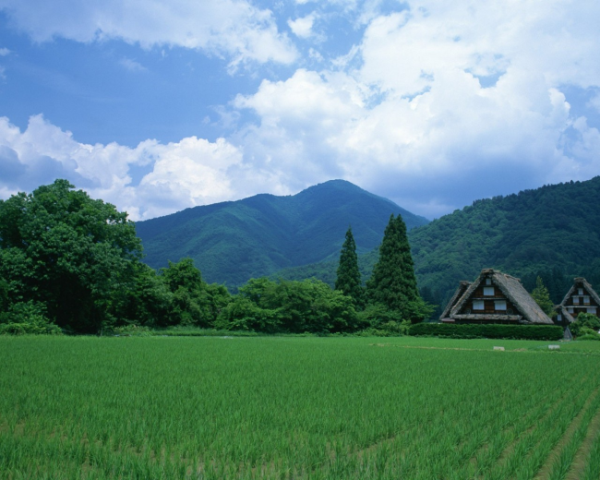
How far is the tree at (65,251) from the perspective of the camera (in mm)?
23656

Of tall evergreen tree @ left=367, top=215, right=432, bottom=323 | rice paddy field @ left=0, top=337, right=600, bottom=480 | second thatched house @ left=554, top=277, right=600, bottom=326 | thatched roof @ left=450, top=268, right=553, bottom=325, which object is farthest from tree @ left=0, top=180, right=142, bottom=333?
second thatched house @ left=554, top=277, right=600, bottom=326

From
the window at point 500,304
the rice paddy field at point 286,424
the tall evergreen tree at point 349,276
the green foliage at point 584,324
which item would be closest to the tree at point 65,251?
the rice paddy field at point 286,424

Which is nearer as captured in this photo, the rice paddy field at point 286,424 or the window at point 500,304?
the rice paddy field at point 286,424

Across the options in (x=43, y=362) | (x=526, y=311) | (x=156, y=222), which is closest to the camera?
(x=43, y=362)

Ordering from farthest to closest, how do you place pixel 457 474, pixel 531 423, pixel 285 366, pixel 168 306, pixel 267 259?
pixel 267 259 < pixel 168 306 < pixel 285 366 < pixel 531 423 < pixel 457 474

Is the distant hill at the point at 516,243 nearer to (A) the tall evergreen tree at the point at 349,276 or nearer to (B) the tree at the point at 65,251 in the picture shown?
(A) the tall evergreen tree at the point at 349,276

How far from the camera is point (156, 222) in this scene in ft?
536

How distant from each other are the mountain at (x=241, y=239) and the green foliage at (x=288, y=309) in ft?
211

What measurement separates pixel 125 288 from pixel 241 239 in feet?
361

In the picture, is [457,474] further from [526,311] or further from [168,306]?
[526,311]

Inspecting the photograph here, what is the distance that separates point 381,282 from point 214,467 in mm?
37442

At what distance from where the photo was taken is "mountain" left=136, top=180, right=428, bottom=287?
118625 mm

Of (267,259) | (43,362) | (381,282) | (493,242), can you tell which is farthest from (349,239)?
(267,259)

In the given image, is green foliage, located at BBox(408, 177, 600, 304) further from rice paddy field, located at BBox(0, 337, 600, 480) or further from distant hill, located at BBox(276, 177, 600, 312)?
rice paddy field, located at BBox(0, 337, 600, 480)
